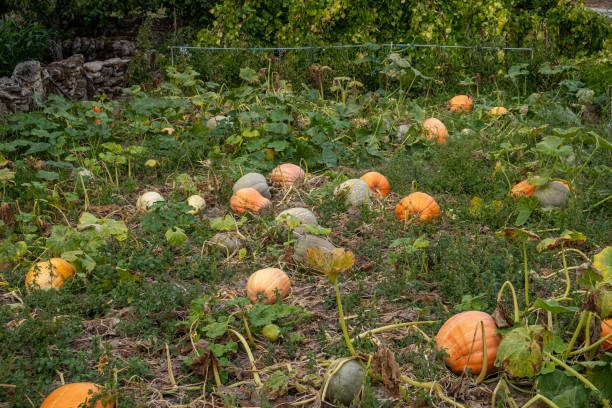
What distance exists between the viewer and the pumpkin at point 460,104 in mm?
6674

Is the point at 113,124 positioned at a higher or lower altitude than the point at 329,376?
lower

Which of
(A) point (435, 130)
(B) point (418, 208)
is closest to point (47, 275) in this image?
(B) point (418, 208)

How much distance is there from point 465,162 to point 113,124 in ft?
11.1

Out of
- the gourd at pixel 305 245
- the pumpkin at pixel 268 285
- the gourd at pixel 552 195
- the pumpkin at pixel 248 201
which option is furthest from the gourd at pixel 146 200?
the gourd at pixel 552 195

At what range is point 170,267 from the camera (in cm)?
349

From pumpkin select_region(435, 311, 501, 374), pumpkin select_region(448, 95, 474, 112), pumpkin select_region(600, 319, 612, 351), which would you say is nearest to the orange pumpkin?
pumpkin select_region(435, 311, 501, 374)

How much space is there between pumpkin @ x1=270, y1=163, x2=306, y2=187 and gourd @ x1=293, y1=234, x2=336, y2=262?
1163mm

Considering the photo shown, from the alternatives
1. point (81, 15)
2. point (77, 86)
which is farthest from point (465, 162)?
point (81, 15)

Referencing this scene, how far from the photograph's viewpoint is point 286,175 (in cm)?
470

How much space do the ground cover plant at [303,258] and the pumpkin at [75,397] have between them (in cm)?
5

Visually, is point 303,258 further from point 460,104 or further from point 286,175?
point 460,104

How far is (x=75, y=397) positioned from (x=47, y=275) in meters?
1.11

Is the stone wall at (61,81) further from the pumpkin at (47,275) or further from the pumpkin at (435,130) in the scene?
the pumpkin at (435,130)

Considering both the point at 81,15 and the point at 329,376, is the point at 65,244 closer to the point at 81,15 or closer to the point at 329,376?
the point at 329,376
